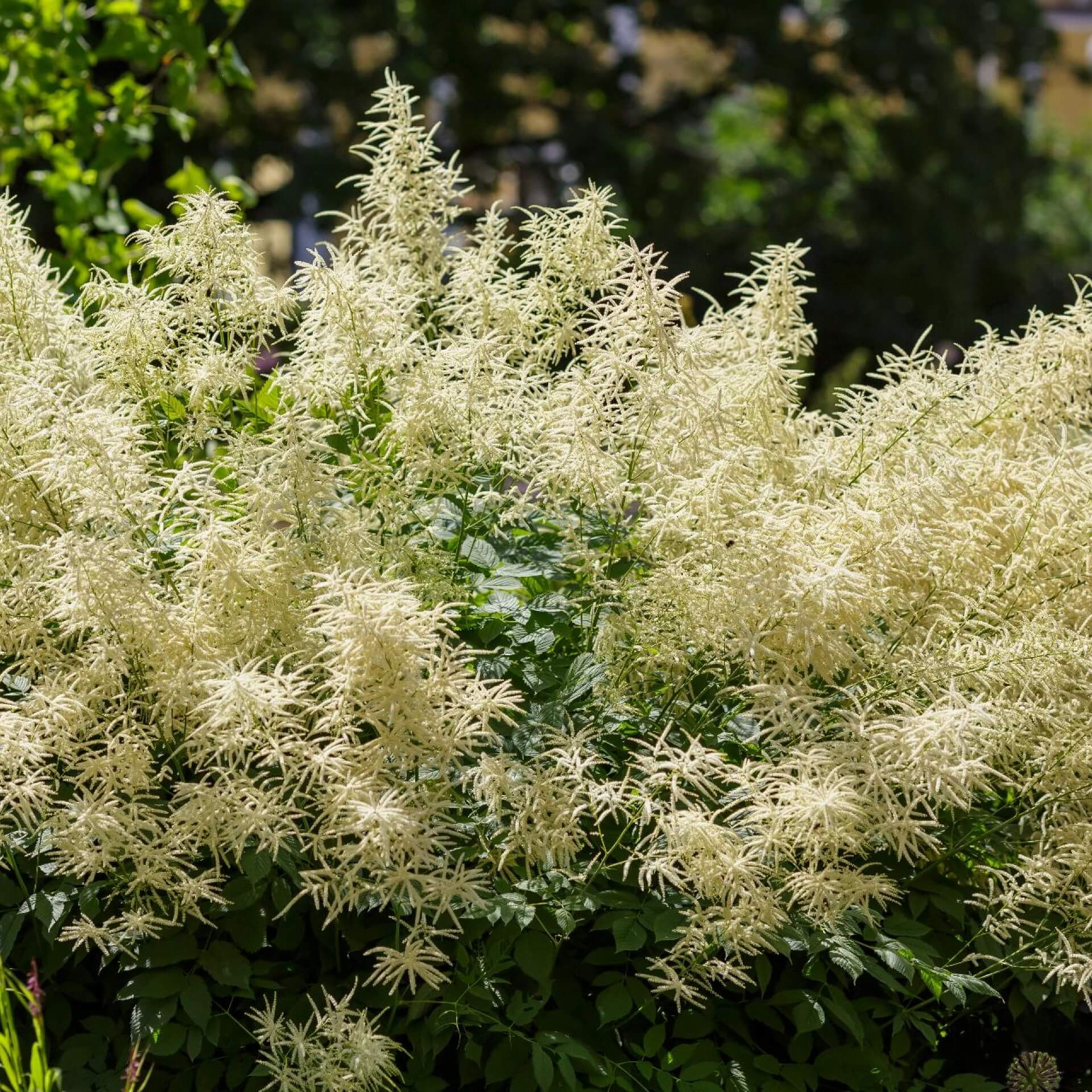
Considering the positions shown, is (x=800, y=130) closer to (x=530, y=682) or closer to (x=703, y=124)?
(x=703, y=124)

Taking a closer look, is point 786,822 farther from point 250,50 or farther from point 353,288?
point 250,50

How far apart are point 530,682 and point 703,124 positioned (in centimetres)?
1092

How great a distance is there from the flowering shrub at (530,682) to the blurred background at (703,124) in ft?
20.8

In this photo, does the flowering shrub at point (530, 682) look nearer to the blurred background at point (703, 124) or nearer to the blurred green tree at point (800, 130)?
the blurred background at point (703, 124)

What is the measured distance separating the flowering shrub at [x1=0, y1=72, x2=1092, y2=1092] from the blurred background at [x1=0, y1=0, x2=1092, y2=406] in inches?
250

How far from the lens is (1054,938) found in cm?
226

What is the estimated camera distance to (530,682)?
2396 millimetres

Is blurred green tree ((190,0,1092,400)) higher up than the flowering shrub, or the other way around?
the flowering shrub

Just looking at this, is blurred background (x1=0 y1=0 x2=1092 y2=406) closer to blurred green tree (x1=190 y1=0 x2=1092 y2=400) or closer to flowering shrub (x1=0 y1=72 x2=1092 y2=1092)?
blurred green tree (x1=190 y1=0 x2=1092 y2=400)

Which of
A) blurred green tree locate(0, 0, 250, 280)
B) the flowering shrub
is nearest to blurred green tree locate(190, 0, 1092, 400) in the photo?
blurred green tree locate(0, 0, 250, 280)

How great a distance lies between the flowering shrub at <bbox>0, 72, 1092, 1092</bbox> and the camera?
1.99 meters

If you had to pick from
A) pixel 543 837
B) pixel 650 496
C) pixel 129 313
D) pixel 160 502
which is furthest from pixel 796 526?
pixel 129 313

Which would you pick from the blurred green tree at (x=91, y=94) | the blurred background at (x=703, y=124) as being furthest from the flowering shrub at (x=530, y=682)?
the blurred background at (x=703, y=124)

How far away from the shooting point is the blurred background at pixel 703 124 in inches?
357
